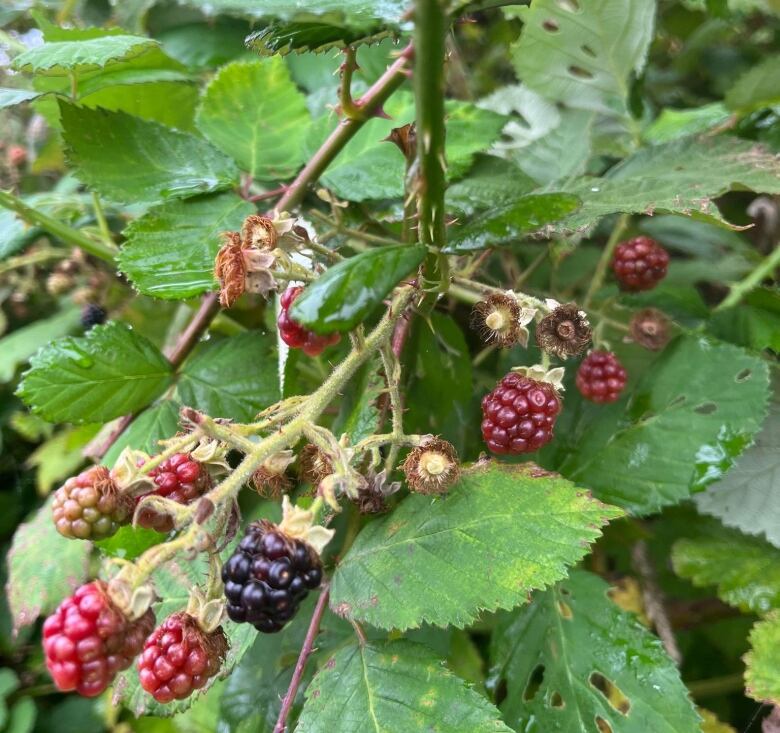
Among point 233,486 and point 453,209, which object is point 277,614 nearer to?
point 233,486

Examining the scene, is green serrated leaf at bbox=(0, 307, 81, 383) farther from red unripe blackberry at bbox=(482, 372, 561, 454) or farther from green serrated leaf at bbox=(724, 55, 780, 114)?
green serrated leaf at bbox=(724, 55, 780, 114)

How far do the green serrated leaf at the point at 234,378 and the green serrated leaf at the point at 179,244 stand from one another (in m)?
0.17

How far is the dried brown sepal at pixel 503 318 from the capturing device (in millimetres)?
728

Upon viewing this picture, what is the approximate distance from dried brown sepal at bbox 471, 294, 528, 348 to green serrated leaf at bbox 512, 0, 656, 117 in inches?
22.4

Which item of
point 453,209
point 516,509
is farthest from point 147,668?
point 453,209

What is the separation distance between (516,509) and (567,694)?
0.29 metres

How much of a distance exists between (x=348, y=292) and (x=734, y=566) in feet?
2.44

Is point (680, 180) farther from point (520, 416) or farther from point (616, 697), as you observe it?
point (616, 697)

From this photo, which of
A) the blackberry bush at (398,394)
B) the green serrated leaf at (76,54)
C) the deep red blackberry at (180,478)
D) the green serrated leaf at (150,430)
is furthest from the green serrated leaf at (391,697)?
the green serrated leaf at (76,54)

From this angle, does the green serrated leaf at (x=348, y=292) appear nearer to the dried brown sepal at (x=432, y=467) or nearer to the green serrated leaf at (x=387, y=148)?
the dried brown sepal at (x=432, y=467)

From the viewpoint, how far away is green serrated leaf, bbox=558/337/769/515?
82 centimetres

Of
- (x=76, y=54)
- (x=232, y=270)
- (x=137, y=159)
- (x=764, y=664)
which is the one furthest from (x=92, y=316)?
(x=764, y=664)

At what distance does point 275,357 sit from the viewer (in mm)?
958

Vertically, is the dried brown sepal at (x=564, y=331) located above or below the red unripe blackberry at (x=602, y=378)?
above
